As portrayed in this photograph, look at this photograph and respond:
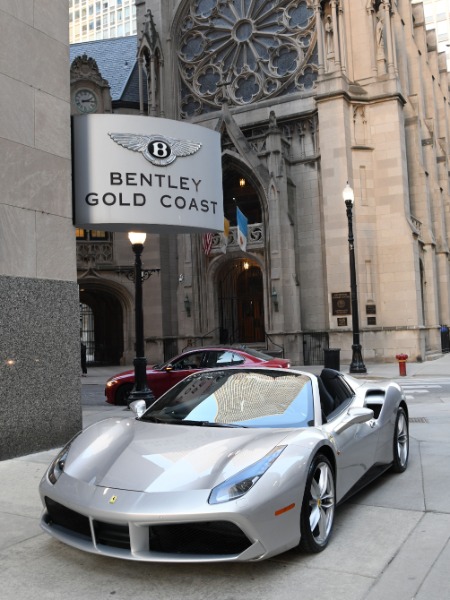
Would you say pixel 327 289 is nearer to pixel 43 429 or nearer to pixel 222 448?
pixel 43 429

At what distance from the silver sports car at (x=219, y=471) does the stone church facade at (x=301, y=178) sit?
2083cm

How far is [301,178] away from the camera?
28766 millimetres

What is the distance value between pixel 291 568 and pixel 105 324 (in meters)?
32.0

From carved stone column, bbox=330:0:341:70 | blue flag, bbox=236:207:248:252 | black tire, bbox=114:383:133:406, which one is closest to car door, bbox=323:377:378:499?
black tire, bbox=114:383:133:406

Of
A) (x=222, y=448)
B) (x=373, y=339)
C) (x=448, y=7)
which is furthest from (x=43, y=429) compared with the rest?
(x=448, y=7)

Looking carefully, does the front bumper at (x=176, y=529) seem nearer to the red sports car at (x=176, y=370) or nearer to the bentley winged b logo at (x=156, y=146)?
the bentley winged b logo at (x=156, y=146)

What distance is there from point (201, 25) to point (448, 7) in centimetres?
5779

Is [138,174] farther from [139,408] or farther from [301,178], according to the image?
[301,178]

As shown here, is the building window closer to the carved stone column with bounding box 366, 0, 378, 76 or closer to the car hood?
the carved stone column with bounding box 366, 0, 378, 76

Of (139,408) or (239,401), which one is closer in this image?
(239,401)

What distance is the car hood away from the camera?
3.78 m

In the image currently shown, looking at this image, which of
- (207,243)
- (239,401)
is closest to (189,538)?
(239,401)

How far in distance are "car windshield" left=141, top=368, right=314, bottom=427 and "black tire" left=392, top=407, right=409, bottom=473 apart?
156 cm

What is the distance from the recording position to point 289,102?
1172 inches
